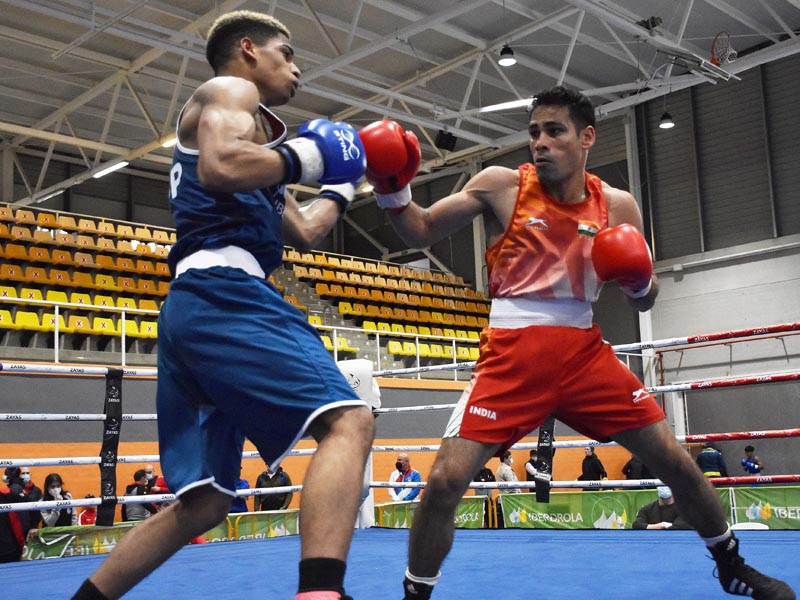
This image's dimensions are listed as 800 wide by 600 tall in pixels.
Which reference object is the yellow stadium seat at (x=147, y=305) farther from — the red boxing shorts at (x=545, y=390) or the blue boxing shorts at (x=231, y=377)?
the blue boxing shorts at (x=231, y=377)

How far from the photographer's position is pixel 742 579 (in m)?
2.28

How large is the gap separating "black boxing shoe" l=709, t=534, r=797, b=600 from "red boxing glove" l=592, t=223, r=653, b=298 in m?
0.76

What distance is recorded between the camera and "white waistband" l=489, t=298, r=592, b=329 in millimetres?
2426

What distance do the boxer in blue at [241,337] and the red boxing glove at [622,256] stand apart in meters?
0.75

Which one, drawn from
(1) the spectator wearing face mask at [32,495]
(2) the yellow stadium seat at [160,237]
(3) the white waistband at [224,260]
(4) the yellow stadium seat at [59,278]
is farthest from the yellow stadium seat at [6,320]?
(3) the white waistband at [224,260]

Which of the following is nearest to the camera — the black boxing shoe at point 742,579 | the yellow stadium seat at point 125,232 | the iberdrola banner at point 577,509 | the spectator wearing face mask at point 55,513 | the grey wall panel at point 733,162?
the black boxing shoe at point 742,579

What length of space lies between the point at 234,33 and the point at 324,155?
0.44m

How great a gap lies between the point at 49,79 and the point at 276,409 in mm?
13921

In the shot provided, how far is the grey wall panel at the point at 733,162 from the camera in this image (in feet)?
45.5

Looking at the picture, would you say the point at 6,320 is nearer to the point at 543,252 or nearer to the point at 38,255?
the point at 38,255

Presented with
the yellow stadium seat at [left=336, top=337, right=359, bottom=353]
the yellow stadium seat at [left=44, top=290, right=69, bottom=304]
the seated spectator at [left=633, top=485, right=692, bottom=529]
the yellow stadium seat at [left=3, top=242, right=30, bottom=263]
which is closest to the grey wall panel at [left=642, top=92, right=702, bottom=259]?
the yellow stadium seat at [left=336, top=337, right=359, bottom=353]

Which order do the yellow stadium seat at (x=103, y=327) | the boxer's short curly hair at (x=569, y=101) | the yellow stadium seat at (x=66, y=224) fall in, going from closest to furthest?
the boxer's short curly hair at (x=569, y=101) < the yellow stadium seat at (x=103, y=327) < the yellow stadium seat at (x=66, y=224)

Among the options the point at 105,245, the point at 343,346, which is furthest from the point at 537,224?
the point at 105,245

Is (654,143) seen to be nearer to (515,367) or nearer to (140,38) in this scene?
(140,38)
